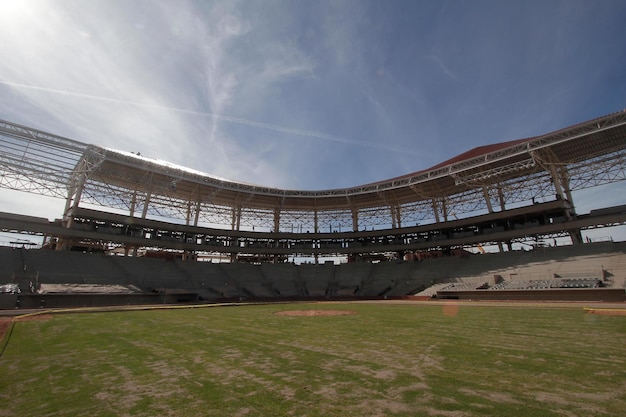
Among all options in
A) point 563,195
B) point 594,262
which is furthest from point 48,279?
point 563,195

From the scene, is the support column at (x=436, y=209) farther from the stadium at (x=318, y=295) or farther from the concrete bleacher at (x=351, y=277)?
the concrete bleacher at (x=351, y=277)

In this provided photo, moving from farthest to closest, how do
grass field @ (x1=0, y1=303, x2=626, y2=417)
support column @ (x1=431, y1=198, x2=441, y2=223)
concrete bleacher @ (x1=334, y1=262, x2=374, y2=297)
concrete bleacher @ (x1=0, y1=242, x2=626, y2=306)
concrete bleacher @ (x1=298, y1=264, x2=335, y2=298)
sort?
support column @ (x1=431, y1=198, x2=441, y2=223)
concrete bleacher @ (x1=298, y1=264, x2=335, y2=298)
concrete bleacher @ (x1=334, y1=262, x2=374, y2=297)
concrete bleacher @ (x1=0, y1=242, x2=626, y2=306)
grass field @ (x1=0, y1=303, x2=626, y2=417)

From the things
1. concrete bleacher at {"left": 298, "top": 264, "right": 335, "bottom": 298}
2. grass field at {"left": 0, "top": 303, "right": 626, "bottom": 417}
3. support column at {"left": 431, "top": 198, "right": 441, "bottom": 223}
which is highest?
support column at {"left": 431, "top": 198, "right": 441, "bottom": 223}

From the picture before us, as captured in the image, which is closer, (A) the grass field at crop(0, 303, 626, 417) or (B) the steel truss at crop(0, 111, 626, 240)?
(A) the grass field at crop(0, 303, 626, 417)

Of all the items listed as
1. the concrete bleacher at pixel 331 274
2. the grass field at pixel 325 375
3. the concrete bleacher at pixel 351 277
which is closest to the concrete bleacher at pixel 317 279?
the concrete bleacher at pixel 331 274

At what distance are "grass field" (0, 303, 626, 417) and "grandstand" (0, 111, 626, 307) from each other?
26592 millimetres

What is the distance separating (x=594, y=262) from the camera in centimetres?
3238

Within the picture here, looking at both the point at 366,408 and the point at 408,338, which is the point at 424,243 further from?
the point at 366,408

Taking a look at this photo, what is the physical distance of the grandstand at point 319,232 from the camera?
32375mm

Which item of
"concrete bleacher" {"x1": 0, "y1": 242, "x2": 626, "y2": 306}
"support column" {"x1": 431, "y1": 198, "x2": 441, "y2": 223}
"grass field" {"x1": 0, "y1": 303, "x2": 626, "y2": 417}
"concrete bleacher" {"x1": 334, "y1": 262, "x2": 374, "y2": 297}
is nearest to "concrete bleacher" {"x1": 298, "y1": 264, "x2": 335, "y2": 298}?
"concrete bleacher" {"x1": 0, "y1": 242, "x2": 626, "y2": 306}

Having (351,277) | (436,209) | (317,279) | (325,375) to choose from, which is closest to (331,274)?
(317,279)

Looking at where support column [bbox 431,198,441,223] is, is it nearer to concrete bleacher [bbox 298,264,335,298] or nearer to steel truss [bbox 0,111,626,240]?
steel truss [bbox 0,111,626,240]

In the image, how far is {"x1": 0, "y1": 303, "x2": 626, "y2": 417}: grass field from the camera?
4305mm

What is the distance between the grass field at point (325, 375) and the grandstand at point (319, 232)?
2659 cm
